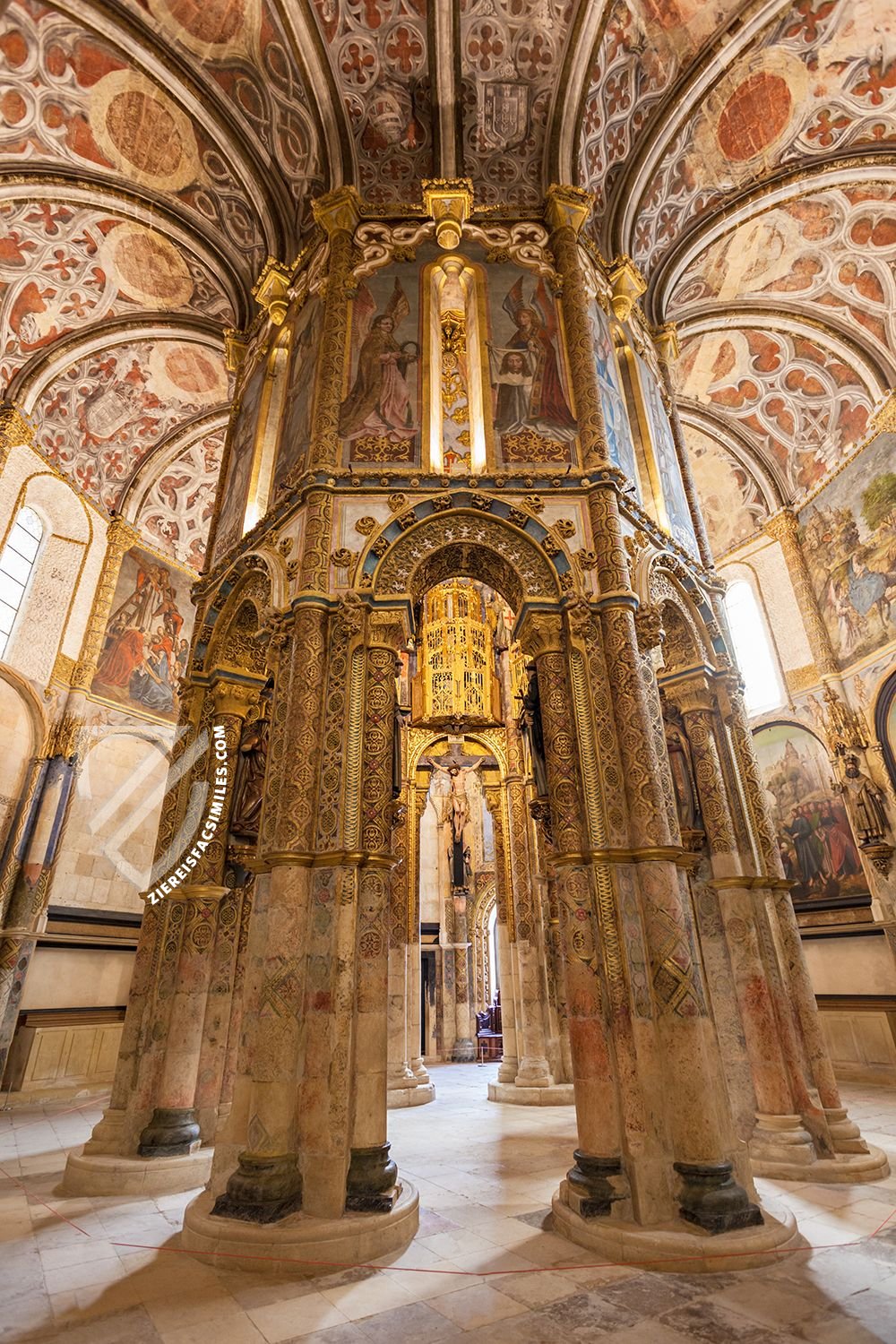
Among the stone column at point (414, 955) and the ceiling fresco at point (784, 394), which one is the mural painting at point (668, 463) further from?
the stone column at point (414, 955)

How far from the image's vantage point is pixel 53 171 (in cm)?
1116

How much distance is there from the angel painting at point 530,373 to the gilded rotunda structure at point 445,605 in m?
0.08

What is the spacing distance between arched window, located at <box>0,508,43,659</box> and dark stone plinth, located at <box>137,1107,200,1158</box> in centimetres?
992

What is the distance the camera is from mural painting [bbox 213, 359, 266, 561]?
9.77 m

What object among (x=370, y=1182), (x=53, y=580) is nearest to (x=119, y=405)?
(x=53, y=580)

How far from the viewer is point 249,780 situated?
8523 millimetres

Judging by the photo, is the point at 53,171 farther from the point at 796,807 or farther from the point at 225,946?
the point at 796,807

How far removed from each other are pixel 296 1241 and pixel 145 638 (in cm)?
1414

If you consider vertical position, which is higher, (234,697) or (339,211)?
(339,211)

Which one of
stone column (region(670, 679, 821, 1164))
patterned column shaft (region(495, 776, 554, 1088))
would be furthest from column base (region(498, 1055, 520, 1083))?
stone column (region(670, 679, 821, 1164))

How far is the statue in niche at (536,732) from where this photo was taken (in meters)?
7.05

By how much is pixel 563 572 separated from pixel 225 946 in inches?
226

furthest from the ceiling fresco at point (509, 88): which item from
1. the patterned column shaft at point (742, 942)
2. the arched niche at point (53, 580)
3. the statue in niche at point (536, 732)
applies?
the arched niche at point (53, 580)

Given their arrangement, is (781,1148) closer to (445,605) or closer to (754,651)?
(754,651)
